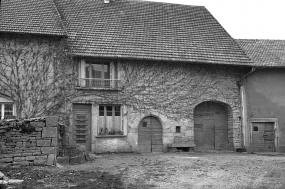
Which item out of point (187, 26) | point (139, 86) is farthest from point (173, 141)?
point (187, 26)

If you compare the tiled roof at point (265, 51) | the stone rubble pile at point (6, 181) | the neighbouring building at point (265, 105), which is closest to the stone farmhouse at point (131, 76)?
the neighbouring building at point (265, 105)

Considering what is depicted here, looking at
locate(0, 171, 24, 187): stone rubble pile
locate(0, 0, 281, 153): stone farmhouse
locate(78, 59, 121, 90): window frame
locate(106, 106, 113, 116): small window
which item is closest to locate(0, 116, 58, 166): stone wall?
locate(0, 171, 24, 187): stone rubble pile

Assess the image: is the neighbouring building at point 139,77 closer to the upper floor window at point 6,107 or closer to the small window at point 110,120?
the small window at point 110,120

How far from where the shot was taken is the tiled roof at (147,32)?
1706 centimetres

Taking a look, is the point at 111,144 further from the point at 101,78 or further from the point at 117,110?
the point at 101,78

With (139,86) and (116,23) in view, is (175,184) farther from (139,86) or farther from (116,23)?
(116,23)

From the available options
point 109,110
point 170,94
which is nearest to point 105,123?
point 109,110

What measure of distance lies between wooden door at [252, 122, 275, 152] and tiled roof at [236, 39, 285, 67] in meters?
3.08

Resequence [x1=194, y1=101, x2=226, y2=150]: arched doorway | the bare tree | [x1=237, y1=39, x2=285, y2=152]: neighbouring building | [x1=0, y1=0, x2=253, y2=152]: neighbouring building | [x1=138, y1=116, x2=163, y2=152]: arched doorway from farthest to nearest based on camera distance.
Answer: [x1=237, y1=39, x2=285, y2=152]: neighbouring building, [x1=194, y1=101, x2=226, y2=150]: arched doorway, [x1=138, y1=116, x2=163, y2=152]: arched doorway, [x1=0, y1=0, x2=253, y2=152]: neighbouring building, the bare tree

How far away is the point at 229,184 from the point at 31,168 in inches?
205

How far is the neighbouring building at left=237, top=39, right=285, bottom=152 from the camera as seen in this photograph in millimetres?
18500

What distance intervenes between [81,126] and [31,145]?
6.08 meters

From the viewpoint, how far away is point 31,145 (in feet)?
33.9

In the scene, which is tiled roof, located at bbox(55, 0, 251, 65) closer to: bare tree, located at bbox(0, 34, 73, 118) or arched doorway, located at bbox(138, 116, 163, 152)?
bare tree, located at bbox(0, 34, 73, 118)
